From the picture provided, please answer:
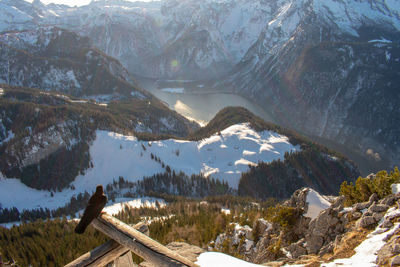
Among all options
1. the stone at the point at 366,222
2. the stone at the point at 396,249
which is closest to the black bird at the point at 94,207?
the stone at the point at 396,249

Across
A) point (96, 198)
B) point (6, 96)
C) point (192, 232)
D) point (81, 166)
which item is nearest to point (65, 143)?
point (81, 166)

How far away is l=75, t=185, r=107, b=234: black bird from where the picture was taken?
6.26 m

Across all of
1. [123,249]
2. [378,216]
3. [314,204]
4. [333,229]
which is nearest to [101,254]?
[123,249]

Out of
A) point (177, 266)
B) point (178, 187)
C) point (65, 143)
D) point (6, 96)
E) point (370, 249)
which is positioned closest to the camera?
point (177, 266)

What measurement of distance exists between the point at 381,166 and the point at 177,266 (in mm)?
195431

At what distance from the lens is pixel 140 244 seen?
642 centimetres

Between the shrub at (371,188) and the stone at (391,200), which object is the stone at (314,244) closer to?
the shrub at (371,188)

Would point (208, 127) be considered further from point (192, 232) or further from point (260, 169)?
point (192, 232)

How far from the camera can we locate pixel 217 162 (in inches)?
4149

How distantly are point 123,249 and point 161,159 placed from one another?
333 ft

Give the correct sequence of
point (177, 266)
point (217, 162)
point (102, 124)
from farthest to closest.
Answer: point (102, 124), point (217, 162), point (177, 266)

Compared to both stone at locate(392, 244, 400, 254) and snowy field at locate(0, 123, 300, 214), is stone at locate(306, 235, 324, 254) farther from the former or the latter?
snowy field at locate(0, 123, 300, 214)

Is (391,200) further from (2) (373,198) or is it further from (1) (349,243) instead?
(1) (349,243)

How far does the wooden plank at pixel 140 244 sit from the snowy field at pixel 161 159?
91.0m
